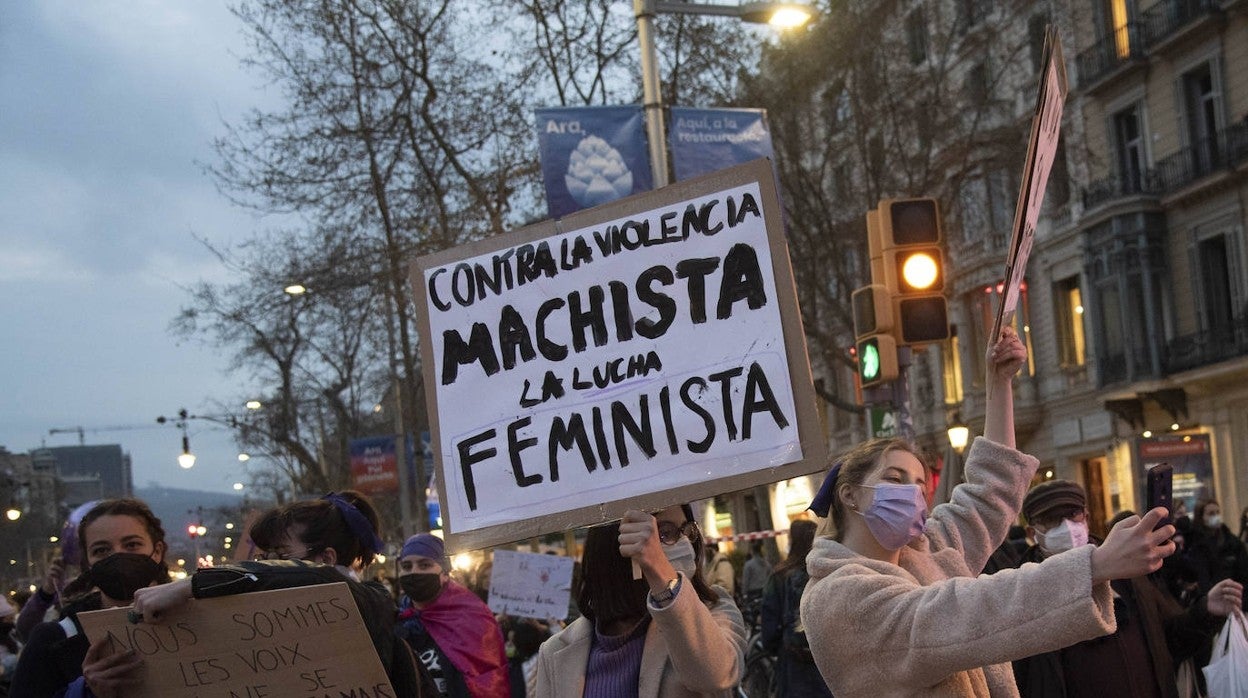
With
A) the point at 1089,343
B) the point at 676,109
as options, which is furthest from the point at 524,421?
the point at 1089,343

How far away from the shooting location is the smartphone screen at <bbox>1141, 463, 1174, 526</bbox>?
10.4 ft

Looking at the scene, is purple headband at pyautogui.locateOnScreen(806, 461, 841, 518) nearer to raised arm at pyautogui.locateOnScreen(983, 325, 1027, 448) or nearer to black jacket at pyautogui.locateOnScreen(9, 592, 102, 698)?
raised arm at pyautogui.locateOnScreen(983, 325, 1027, 448)

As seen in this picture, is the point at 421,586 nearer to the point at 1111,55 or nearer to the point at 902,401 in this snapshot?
the point at 902,401

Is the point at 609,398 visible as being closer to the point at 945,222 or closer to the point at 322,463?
the point at 945,222

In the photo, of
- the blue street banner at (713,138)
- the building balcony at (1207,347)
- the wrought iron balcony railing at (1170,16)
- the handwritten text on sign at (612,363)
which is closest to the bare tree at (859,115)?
the wrought iron balcony railing at (1170,16)

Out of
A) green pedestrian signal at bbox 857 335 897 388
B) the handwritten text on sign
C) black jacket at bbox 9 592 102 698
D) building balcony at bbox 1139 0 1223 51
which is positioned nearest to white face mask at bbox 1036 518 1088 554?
the handwritten text on sign

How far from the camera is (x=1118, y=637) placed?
5664 millimetres

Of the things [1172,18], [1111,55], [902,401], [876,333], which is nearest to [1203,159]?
[1172,18]

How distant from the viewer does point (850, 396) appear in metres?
46.8

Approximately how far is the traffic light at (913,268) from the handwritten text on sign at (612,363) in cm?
615

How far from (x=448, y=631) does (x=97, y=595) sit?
2697mm

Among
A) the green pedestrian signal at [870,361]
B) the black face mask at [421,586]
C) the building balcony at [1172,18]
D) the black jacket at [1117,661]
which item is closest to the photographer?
the black jacket at [1117,661]

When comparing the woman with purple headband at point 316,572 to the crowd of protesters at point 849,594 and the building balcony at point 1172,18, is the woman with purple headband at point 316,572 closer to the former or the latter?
the crowd of protesters at point 849,594

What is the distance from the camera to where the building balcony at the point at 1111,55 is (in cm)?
3139
